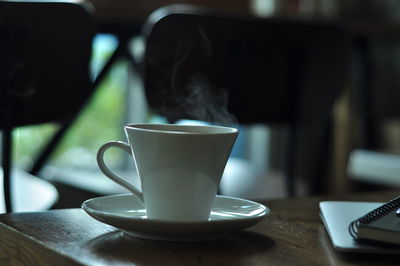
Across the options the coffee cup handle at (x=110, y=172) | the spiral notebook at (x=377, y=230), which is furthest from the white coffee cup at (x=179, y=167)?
the spiral notebook at (x=377, y=230)

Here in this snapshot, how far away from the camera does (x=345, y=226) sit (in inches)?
22.6

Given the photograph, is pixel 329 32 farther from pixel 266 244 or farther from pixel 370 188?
pixel 370 188

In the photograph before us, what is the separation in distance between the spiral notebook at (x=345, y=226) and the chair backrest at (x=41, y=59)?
61 cm

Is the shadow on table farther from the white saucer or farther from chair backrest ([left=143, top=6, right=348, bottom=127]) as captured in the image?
chair backrest ([left=143, top=6, right=348, bottom=127])

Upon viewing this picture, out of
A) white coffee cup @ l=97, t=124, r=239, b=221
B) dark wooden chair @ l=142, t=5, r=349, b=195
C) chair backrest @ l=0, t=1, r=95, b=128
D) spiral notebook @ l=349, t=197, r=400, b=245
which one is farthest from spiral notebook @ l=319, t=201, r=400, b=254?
chair backrest @ l=0, t=1, r=95, b=128

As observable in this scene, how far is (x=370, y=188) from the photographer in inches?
109

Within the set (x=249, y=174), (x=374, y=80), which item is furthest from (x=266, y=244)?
(x=374, y=80)

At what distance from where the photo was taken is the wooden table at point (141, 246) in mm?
491

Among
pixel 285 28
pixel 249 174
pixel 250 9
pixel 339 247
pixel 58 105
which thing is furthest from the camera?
pixel 250 9

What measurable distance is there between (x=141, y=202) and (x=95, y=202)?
0.04m

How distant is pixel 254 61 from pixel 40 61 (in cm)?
45

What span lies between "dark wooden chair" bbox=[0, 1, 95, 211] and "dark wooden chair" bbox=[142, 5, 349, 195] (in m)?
0.13

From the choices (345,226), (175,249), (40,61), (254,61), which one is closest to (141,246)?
(175,249)

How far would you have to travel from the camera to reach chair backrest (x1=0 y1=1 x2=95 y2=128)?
1091 millimetres
